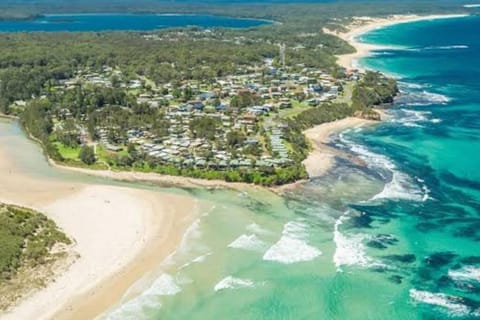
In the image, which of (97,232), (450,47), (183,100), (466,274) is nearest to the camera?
(466,274)

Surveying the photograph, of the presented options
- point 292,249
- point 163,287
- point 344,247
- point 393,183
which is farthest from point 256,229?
point 393,183

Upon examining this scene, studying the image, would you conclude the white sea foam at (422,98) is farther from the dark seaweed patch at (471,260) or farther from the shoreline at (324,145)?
the dark seaweed patch at (471,260)

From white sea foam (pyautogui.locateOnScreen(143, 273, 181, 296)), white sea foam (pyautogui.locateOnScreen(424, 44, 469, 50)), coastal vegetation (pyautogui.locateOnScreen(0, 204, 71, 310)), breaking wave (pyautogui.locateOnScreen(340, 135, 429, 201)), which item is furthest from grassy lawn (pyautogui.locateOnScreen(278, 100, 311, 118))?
white sea foam (pyautogui.locateOnScreen(424, 44, 469, 50))

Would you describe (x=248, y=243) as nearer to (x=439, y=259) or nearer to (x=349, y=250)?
(x=349, y=250)

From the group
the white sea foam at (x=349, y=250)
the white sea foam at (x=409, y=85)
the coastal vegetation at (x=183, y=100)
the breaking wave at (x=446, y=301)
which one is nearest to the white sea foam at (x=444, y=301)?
the breaking wave at (x=446, y=301)

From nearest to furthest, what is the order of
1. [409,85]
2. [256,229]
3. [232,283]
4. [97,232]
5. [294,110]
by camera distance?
[232,283]
[97,232]
[256,229]
[294,110]
[409,85]

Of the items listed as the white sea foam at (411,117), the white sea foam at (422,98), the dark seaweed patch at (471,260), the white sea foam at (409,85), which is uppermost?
the dark seaweed patch at (471,260)
